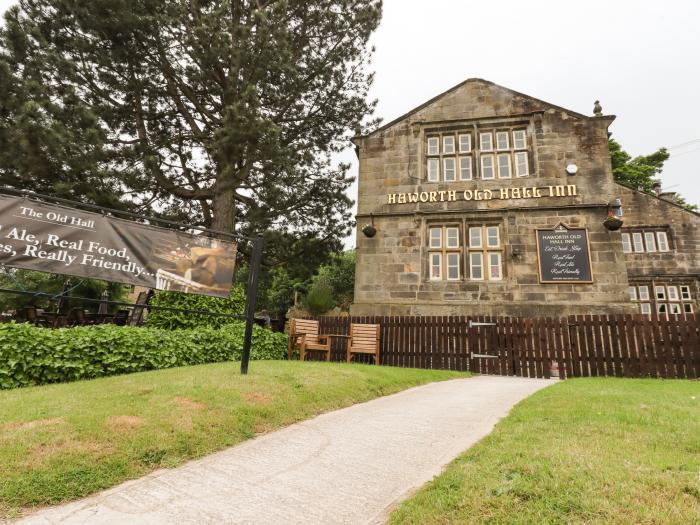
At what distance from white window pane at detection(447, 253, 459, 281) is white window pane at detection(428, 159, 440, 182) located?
3029mm

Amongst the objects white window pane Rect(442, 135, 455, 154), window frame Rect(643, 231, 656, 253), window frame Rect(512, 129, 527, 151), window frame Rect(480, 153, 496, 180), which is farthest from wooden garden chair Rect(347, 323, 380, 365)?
window frame Rect(643, 231, 656, 253)

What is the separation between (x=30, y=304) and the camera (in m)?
11.9

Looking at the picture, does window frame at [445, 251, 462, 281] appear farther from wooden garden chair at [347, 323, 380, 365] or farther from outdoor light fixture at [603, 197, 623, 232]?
outdoor light fixture at [603, 197, 623, 232]

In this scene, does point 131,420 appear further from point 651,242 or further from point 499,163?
point 651,242

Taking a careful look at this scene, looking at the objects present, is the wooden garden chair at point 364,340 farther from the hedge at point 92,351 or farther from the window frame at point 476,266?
the window frame at point 476,266

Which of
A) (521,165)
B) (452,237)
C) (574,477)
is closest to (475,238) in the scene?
(452,237)

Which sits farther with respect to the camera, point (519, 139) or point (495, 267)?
point (519, 139)

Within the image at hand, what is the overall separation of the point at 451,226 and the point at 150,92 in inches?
445

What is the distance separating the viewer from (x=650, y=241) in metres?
20.4

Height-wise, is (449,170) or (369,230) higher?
(449,170)

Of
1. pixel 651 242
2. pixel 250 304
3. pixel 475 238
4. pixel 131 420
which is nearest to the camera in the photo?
pixel 131 420

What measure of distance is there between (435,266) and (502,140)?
5487 millimetres

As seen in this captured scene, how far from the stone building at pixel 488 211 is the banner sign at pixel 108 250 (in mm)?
8441

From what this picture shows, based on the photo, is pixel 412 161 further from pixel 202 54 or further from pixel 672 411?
pixel 672 411
